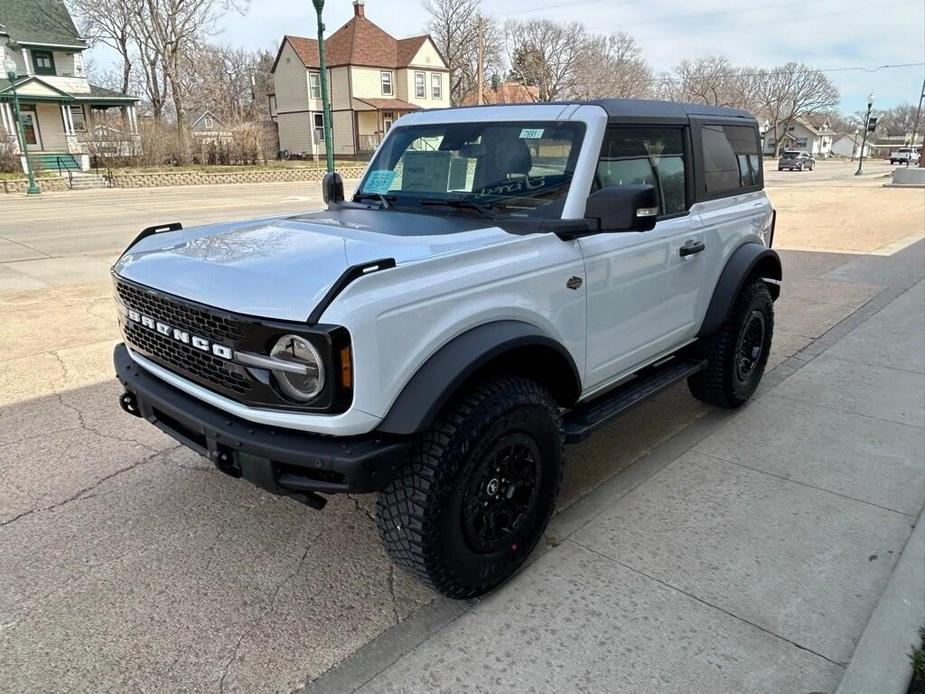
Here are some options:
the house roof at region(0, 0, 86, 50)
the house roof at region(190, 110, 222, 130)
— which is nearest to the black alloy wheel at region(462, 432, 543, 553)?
the house roof at region(0, 0, 86, 50)

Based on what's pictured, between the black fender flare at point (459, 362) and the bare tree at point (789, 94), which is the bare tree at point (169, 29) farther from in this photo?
the bare tree at point (789, 94)

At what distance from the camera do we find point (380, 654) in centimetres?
249

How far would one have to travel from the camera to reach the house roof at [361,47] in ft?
156

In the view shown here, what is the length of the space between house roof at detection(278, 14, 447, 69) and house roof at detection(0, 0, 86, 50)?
14351 millimetres

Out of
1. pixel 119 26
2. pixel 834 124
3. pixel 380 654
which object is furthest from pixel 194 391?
pixel 834 124

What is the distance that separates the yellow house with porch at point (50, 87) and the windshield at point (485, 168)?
33.6 m

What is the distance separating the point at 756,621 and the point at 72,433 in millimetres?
4032

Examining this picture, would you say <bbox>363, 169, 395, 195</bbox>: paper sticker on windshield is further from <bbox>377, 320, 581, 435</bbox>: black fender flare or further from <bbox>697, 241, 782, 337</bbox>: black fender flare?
<bbox>697, 241, 782, 337</bbox>: black fender flare

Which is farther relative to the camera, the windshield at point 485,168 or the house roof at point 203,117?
the house roof at point 203,117

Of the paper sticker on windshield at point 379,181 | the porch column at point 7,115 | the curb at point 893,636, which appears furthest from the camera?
the porch column at point 7,115

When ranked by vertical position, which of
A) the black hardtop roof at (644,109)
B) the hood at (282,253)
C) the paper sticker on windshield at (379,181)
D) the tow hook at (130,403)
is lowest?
the tow hook at (130,403)

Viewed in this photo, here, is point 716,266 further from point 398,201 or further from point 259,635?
point 259,635

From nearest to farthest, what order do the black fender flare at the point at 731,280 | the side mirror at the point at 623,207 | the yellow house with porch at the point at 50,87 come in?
the side mirror at the point at 623,207 → the black fender flare at the point at 731,280 → the yellow house with porch at the point at 50,87

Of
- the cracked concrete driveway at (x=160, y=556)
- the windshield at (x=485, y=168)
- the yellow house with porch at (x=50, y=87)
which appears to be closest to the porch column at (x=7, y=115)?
the yellow house with porch at (x=50, y=87)
